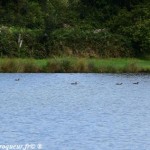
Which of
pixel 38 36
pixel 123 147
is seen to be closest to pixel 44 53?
pixel 38 36

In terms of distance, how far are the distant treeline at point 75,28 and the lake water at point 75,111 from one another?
11311 millimetres

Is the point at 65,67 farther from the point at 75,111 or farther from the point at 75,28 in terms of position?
the point at 75,111

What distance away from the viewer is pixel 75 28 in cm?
7031

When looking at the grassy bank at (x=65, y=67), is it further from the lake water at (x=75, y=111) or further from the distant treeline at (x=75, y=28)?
the distant treeline at (x=75, y=28)

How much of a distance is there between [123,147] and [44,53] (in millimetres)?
40890

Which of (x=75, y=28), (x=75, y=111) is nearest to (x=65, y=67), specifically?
(x=75, y=28)

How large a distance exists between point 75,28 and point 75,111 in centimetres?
3458

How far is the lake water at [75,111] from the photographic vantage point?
2767 centimetres

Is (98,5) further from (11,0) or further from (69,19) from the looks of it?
(11,0)

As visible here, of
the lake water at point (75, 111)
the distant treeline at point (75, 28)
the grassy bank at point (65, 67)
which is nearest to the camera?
the lake water at point (75, 111)

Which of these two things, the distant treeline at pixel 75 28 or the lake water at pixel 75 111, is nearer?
the lake water at pixel 75 111

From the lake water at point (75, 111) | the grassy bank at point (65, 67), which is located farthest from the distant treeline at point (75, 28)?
the lake water at point (75, 111)

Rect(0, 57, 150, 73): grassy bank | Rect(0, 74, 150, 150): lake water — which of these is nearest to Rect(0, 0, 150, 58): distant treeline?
Rect(0, 57, 150, 73): grassy bank

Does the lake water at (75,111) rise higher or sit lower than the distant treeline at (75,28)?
lower
